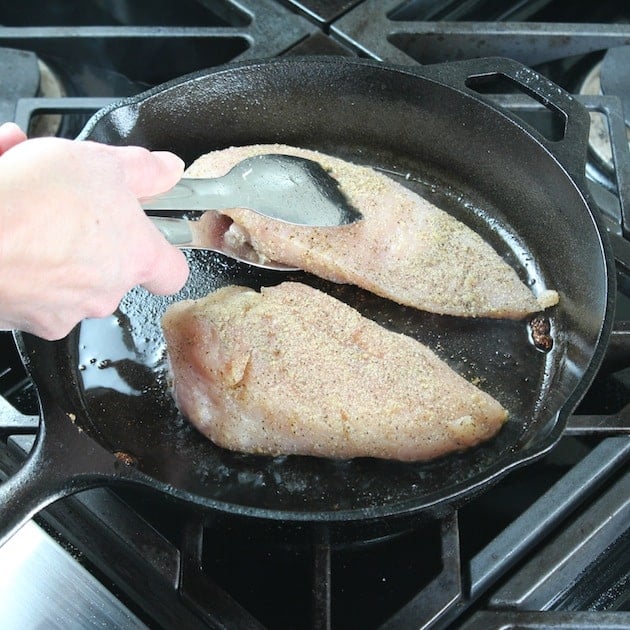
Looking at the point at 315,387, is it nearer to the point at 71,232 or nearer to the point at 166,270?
the point at 166,270

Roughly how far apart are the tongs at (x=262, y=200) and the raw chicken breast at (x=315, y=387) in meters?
0.15

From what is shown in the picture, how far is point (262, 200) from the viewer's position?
1337 mm

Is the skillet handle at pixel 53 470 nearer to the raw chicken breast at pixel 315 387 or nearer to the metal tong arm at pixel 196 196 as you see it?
the raw chicken breast at pixel 315 387

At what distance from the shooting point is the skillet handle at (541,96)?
1.35 m

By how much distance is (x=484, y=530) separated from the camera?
47.3 inches

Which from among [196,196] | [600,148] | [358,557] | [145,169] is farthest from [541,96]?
[358,557]

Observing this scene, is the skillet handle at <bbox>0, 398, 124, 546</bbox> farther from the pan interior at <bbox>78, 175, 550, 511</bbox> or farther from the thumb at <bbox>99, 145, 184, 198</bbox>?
the thumb at <bbox>99, 145, 184, 198</bbox>

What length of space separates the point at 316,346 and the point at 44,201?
0.52 meters

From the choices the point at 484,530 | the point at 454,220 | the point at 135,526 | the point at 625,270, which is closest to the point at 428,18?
the point at 454,220

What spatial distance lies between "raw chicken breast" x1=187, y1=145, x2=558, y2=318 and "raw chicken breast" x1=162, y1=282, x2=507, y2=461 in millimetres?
119

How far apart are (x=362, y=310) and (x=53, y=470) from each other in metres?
0.63

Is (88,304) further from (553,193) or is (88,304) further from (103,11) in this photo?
(103,11)

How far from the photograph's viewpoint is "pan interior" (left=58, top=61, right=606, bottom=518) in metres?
1.18

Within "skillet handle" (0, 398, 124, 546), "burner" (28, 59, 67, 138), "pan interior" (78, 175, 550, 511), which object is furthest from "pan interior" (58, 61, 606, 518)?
"burner" (28, 59, 67, 138)
